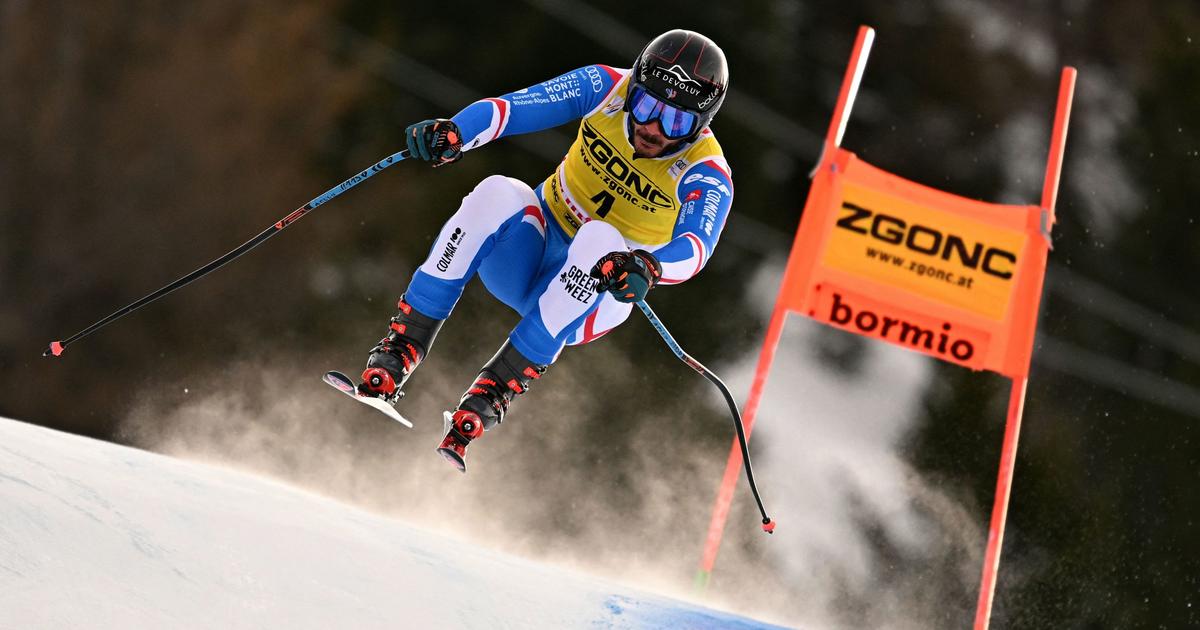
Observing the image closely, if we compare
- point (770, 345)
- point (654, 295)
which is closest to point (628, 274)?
point (770, 345)

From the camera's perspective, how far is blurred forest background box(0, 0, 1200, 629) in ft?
20.5

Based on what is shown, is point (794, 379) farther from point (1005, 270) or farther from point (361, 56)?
point (361, 56)

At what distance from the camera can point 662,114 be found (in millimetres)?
3727

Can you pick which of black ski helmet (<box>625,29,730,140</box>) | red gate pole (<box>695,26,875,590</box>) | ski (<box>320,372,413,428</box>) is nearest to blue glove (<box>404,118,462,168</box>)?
black ski helmet (<box>625,29,730,140</box>)

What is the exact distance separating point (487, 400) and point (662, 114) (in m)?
1.11

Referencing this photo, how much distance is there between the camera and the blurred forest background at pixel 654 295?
20.5ft

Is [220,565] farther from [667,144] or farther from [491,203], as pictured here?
[667,144]

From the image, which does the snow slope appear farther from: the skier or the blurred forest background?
the blurred forest background

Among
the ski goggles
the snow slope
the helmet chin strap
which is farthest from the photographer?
the helmet chin strap

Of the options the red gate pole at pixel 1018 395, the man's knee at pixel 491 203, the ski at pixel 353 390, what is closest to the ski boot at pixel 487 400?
the ski at pixel 353 390

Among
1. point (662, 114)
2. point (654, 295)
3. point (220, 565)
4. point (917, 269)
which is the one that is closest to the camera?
point (220, 565)

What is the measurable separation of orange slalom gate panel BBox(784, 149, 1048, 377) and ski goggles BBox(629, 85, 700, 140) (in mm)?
2046

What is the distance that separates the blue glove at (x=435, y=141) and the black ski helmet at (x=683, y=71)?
630mm

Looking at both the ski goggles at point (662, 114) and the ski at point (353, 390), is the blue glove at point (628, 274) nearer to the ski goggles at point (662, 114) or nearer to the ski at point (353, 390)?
the ski goggles at point (662, 114)
